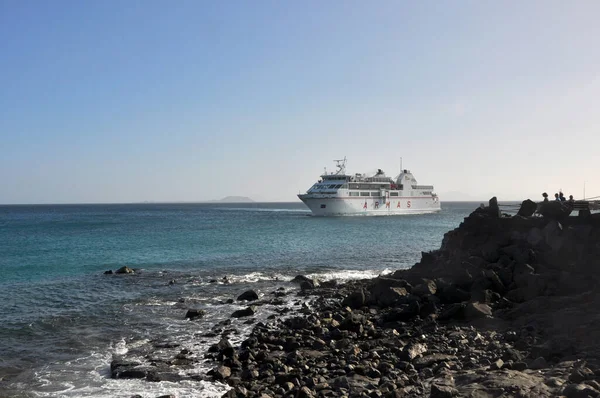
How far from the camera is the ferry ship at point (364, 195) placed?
297 ft

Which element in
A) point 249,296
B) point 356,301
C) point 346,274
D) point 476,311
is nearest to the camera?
point 476,311

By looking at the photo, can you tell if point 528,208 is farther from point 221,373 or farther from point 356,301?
point 221,373

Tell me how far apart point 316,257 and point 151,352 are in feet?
76.4

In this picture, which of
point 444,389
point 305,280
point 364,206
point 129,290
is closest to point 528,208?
point 305,280

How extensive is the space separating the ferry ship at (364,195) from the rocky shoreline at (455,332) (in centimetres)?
6658

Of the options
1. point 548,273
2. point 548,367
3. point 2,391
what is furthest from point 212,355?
point 548,273

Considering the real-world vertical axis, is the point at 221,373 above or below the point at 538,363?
below

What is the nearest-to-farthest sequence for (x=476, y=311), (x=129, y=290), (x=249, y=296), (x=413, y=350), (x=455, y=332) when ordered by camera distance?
1. (x=413, y=350)
2. (x=455, y=332)
3. (x=476, y=311)
4. (x=249, y=296)
5. (x=129, y=290)

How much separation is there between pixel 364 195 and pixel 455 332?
82.4 m

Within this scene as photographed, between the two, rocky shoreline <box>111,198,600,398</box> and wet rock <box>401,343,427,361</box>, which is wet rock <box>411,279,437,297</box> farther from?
wet rock <box>401,343,427,361</box>

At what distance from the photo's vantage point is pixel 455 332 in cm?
1353

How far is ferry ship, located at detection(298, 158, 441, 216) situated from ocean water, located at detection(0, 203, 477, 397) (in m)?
38.4

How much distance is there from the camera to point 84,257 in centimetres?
3731

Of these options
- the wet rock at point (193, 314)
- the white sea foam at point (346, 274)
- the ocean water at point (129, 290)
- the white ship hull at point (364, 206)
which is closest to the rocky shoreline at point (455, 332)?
the ocean water at point (129, 290)
